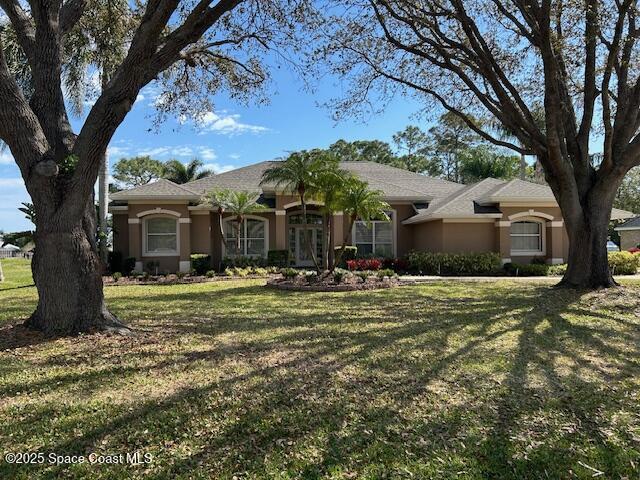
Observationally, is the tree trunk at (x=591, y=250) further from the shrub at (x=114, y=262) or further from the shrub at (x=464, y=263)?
the shrub at (x=114, y=262)

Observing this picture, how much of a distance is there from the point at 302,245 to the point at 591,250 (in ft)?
44.8

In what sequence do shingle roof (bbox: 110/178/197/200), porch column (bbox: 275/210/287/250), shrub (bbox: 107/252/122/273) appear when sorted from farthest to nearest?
porch column (bbox: 275/210/287/250) → shingle roof (bbox: 110/178/197/200) → shrub (bbox: 107/252/122/273)

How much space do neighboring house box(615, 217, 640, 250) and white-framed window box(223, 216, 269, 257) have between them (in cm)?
2497

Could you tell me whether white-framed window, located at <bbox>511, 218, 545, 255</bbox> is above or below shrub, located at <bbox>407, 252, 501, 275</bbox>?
above

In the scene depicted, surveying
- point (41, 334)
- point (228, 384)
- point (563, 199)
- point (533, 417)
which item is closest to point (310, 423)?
point (228, 384)

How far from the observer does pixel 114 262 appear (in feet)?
64.7

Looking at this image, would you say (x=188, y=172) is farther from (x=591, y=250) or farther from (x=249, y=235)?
(x=591, y=250)

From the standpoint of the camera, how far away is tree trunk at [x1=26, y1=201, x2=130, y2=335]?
674 cm

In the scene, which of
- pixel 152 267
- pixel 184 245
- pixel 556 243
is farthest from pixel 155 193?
pixel 556 243

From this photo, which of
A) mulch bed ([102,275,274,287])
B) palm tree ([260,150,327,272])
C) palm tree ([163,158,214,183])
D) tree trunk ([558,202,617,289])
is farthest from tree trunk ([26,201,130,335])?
palm tree ([163,158,214,183])

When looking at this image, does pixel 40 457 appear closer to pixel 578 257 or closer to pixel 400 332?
pixel 400 332

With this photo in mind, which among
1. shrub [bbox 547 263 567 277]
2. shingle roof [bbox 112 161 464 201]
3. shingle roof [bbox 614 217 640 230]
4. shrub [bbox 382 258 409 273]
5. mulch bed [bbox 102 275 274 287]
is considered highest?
shingle roof [bbox 112 161 464 201]

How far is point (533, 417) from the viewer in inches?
163

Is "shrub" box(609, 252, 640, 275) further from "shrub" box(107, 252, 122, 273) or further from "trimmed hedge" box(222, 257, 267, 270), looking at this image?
"shrub" box(107, 252, 122, 273)
